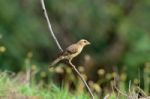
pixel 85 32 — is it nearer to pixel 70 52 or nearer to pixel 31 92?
pixel 31 92

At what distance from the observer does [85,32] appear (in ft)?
61.2

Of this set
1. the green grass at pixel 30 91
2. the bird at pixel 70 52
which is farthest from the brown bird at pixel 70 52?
the green grass at pixel 30 91

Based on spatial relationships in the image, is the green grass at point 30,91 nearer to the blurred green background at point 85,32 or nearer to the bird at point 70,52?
the bird at point 70,52

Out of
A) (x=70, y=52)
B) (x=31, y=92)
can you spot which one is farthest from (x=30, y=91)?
(x=70, y=52)

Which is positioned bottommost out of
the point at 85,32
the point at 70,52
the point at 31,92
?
the point at 85,32

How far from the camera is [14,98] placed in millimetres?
7480

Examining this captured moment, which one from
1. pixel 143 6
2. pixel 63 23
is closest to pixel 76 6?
pixel 63 23

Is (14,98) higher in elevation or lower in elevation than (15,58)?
higher

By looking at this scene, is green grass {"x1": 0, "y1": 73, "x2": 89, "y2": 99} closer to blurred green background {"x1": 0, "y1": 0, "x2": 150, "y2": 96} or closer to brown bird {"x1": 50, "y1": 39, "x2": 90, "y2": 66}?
brown bird {"x1": 50, "y1": 39, "x2": 90, "y2": 66}

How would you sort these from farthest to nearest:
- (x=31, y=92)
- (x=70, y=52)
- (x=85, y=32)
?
(x=85, y=32)
(x=31, y=92)
(x=70, y=52)

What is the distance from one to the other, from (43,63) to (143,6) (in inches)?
139

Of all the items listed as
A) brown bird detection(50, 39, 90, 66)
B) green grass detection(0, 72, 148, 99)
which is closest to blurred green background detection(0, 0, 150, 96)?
green grass detection(0, 72, 148, 99)

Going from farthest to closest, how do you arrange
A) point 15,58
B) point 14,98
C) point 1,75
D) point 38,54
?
point 38,54 → point 15,58 → point 1,75 → point 14,98

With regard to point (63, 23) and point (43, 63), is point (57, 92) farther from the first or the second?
point (63, 23)
